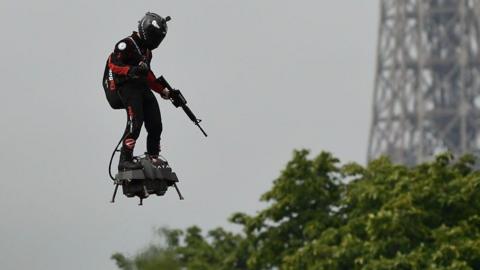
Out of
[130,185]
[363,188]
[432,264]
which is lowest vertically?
[130,185]

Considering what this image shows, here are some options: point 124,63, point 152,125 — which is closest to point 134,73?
point 124,63

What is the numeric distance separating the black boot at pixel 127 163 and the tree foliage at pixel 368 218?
61.0 m

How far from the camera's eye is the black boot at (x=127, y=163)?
131ft

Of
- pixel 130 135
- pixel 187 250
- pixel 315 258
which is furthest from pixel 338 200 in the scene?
pixel 130 135

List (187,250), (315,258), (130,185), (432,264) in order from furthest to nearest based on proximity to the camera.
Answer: (187,250), (315,258), (432,264), (130,185)

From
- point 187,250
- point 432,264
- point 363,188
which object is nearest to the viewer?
point 432,264

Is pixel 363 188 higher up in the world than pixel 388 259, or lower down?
higher up

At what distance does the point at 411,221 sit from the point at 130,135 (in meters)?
68.4

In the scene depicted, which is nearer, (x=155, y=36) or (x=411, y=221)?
(x=155, y=36)

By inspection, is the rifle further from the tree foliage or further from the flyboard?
the tree foliage

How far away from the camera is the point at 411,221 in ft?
354

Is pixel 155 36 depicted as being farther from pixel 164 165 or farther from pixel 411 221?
pixel 411 221

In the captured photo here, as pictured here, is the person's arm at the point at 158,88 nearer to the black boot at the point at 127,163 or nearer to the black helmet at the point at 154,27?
the black helmet at the point at 154,27

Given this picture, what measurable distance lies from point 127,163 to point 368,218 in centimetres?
6967
